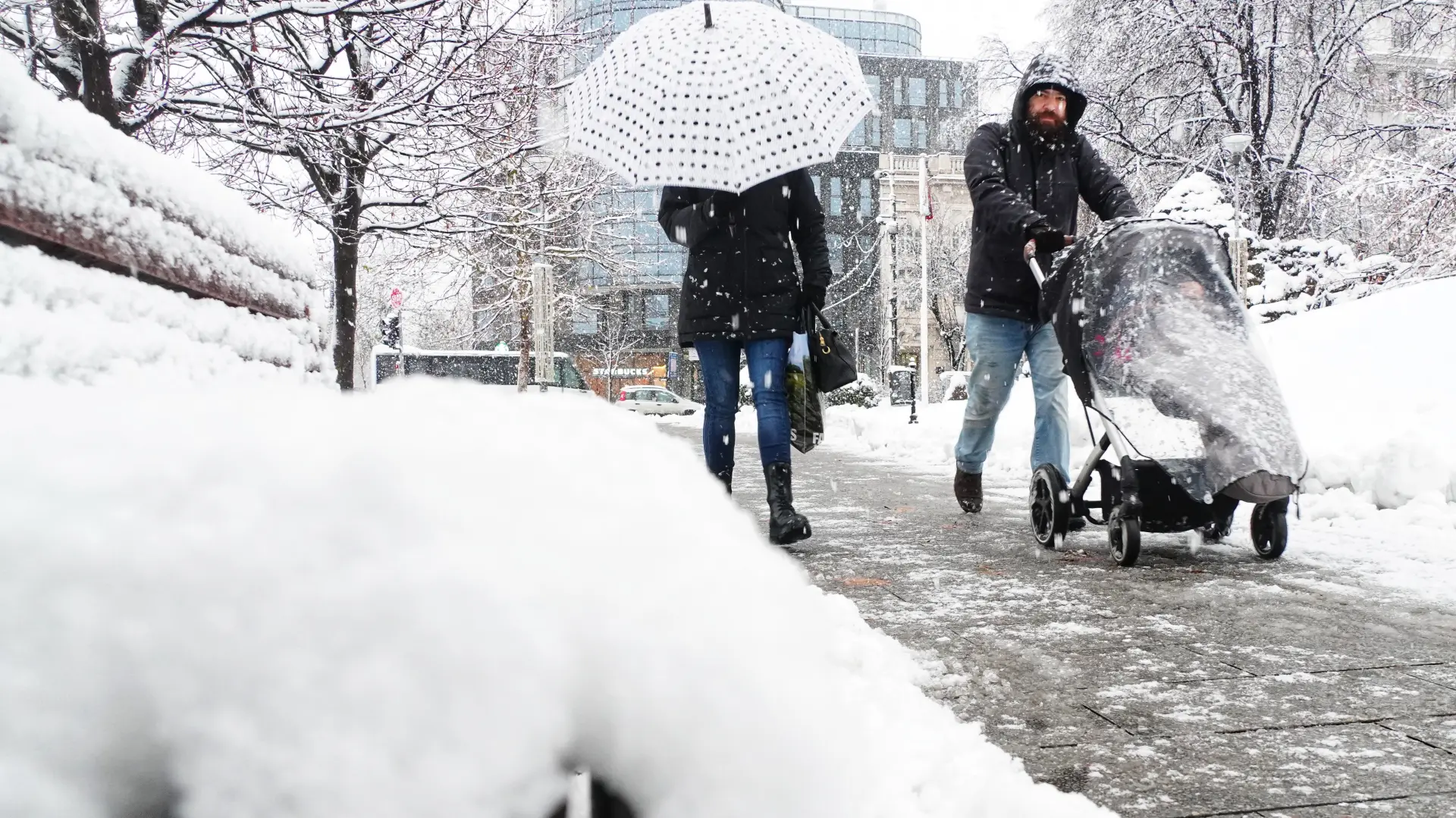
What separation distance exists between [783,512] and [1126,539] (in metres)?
1.38

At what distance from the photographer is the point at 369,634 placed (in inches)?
24.5

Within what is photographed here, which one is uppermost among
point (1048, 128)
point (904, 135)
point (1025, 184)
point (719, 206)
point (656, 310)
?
point (904, 135)

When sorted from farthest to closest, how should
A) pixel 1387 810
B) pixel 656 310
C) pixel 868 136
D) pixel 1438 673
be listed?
pixel 868 136 < pixel 656 310 < pixel 1438 673 < pixel 1387 810

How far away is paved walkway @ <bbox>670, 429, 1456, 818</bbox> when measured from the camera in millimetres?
Result: 1849

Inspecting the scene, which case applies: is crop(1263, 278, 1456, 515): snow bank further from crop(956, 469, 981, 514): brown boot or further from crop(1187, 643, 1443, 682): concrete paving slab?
crop(1187, 643, 1443, 682): concrete paving slab

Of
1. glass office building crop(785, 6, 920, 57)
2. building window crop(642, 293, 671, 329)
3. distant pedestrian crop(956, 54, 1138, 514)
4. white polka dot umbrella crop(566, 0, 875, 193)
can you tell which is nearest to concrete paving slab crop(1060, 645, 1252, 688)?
distant pedestrian crop(956, 54, 1138, 514)

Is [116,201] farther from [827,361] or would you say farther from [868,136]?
[868,136]

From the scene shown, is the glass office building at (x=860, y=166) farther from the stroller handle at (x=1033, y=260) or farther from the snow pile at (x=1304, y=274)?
the stroller handle at (x=1033, y=260)

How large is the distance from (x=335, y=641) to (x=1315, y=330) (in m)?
8.44

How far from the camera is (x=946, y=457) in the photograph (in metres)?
10.5

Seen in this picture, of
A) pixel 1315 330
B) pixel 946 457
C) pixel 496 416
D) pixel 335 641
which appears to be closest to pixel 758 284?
pixel 496 416

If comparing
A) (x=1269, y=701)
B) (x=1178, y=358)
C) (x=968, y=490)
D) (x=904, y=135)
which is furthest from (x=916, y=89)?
(x=1269, y=701)

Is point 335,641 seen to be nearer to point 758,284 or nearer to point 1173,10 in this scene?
point 758,284

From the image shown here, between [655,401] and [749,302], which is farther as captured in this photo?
[655,401]
